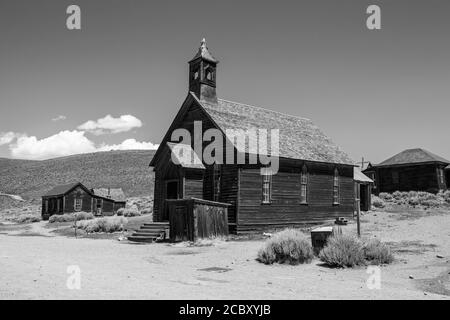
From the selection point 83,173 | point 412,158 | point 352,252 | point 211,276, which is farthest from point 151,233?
point 83,173

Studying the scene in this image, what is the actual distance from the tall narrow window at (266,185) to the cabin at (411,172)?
82.6 ft

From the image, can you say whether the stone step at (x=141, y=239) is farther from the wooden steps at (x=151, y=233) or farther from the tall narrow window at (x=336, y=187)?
the tall narrow window at (x=336, y=187)

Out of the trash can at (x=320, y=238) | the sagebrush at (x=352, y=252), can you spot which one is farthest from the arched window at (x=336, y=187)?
the sagebrush at (x=352, y=252)

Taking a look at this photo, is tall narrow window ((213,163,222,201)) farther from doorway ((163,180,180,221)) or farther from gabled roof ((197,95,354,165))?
doorway ((163,180,180,221))

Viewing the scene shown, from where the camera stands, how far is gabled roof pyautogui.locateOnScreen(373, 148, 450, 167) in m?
41.3

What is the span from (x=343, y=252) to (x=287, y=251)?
1.65m

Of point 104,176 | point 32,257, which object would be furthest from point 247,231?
point 104,176

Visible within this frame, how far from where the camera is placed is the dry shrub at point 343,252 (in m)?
11.1

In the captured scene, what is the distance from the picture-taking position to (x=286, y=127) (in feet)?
87.6

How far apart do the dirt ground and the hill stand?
73258mm

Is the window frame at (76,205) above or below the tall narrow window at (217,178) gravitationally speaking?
below

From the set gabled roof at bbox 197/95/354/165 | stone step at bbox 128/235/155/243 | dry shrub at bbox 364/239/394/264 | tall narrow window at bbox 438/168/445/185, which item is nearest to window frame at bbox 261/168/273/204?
gabled roof at bbox 197/95/354/165

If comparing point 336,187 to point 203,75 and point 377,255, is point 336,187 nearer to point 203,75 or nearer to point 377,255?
point 203,75
